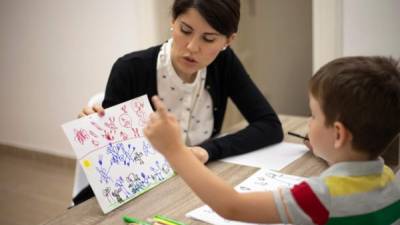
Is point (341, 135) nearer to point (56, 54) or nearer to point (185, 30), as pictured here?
point (185, 30)

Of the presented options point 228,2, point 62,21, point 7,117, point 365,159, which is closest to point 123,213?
point 365,159

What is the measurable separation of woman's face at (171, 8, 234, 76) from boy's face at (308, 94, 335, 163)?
2.06 feet

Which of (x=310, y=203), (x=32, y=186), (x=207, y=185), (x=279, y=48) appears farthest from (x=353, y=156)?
(x=32, y=186)

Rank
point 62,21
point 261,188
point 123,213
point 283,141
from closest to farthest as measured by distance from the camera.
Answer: point 123,213, point 261,188, point 283,141, point 62,21

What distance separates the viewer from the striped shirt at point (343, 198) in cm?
72

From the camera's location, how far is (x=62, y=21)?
3.18 metres

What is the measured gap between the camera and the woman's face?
1364 millimetres

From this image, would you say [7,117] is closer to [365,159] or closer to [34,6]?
[34,6]

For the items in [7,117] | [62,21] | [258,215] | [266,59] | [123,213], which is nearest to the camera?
[258,215]

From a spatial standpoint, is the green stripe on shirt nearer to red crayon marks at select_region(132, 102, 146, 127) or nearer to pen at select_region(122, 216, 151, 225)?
pen at select_region(122, 216, 151, 225)

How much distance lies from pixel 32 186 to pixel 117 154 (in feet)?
7.35

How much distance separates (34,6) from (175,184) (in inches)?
100

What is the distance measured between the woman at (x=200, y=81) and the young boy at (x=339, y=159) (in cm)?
53

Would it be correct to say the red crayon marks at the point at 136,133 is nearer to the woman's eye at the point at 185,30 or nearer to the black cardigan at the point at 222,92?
the black cardigan at the point at 222,92
